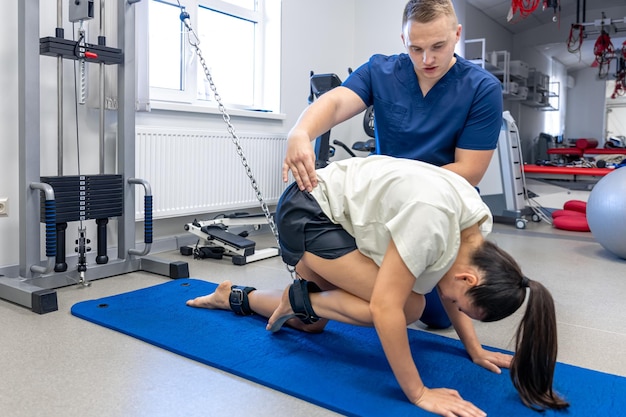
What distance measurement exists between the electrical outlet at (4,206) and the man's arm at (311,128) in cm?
184

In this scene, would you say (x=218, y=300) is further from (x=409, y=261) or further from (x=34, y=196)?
(x=409, y=261)

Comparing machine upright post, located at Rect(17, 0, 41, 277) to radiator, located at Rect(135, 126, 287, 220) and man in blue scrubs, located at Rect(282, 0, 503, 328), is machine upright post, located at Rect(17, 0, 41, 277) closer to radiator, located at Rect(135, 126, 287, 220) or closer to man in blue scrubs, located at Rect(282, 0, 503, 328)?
radiator, located at Rect(135, 126, 287, 220)

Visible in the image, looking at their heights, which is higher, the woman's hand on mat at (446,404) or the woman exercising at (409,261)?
the woman exercising at (409,261)

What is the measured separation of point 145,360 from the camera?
1.80 meters

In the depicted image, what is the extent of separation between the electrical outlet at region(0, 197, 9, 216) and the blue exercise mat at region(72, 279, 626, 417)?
832 mm

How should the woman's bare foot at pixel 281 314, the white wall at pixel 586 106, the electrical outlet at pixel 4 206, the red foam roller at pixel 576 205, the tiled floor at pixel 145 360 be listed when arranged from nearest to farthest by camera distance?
1. the tiled floor at pixel 145 360
2. the woman's bare foot at pixel 281 314
3. the electrical outlet at pixel 4 206
4. the red foam roller at pixel 576 205
5. the white wall at pixel 586 106

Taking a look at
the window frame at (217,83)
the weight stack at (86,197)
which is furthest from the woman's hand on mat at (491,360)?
the window frame at (217,83)

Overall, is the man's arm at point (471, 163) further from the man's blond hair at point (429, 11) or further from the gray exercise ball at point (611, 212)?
the gray exercise ball at point (611, 212)

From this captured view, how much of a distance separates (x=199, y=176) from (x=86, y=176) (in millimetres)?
1085

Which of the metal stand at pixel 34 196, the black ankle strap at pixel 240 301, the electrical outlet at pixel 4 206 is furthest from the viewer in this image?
the electrical outlet at pixel 4 206

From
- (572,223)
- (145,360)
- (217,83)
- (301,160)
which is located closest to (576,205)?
(572,223)

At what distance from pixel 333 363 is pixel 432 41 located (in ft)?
3.35

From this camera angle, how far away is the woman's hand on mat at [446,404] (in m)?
1.38

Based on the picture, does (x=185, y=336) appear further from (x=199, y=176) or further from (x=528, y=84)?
(x=528, y=84)
